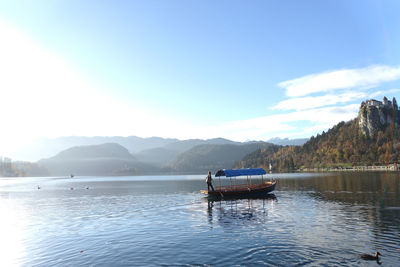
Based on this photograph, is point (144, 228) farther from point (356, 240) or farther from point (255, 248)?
point (356, 240)

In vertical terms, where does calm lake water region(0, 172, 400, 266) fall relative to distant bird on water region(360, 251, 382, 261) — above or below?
below

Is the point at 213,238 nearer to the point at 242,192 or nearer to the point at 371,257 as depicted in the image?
the point at 371,257

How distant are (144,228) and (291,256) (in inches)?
876

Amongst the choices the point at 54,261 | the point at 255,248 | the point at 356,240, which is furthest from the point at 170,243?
the point at 356,240

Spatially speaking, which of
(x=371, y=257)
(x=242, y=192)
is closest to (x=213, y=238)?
(x=371, y=257)

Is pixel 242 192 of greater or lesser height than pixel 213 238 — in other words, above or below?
above

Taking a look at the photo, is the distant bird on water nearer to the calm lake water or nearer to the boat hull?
the calm lake water

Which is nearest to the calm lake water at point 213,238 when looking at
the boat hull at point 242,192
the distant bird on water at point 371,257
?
the distant bird on water at point 371,257

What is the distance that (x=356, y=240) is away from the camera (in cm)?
2892

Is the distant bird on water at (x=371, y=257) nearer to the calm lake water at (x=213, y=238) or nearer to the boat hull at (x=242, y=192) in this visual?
the calm lake water at (x=213, y=238)

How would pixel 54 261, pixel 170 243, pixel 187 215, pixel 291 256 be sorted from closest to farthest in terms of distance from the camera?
pixel 291 256 < pixel 54 261 < pixel 170 243 < pixel 187 215

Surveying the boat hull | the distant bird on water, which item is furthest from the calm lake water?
the boat hull

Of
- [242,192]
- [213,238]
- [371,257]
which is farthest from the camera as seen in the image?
[242,192]

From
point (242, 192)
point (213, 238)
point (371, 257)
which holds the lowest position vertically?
point (213, 238)
